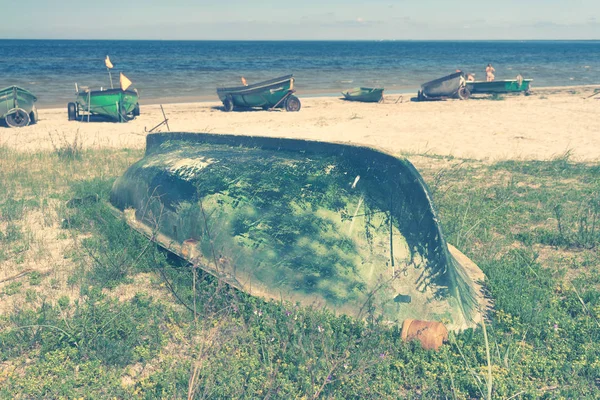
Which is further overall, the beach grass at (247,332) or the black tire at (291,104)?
the black tire at (291,104)

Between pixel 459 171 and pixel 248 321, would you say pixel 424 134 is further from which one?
pixel 248 321

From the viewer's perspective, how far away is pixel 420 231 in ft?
15.2

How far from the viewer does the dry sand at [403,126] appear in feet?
41.9

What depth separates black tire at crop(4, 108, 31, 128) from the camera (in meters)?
15.8

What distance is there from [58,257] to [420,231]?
163 inches

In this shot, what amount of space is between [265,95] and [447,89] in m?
9.27

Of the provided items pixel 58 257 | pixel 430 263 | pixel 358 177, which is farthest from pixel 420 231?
pixel 58 257

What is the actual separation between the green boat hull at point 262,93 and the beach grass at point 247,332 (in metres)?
13.5

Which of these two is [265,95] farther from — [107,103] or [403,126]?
[403,126]

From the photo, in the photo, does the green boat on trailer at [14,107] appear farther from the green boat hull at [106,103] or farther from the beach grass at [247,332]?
the beach grass at [247,332]

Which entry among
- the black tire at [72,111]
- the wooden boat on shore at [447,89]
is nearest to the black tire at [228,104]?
the black tire at [72,111]

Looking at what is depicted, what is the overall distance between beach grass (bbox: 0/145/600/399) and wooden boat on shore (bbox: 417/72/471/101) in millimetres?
18103

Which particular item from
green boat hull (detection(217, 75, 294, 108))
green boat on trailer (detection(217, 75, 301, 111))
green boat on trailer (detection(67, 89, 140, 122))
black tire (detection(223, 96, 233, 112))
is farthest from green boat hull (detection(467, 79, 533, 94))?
green boat on trailer (detection(67, 89, 140, 122))

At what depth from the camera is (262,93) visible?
19719 millimetres
